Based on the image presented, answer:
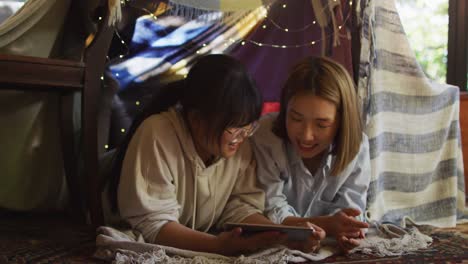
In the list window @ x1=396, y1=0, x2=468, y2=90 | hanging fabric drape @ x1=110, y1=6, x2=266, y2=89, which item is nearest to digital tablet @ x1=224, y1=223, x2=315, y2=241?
hanging fabric drape @ x1=110, y1=6, x2=266, y2=89

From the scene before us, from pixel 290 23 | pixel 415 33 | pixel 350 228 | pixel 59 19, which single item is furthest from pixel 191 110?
pixel 415 33

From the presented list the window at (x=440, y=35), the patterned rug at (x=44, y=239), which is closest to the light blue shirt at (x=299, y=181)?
the patterned rug at (x=44, y=239)

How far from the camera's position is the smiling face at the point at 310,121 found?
1111mm

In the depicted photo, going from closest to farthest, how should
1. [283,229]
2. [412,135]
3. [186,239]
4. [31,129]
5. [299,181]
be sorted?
[283,229], [186,239], [299,181], [31,129], [412,135]

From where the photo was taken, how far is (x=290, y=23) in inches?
65.1

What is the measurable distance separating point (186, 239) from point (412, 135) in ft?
2.75

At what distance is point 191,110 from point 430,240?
61 centimetres

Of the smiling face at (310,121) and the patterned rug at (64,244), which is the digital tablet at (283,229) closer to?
the patterned rug at (64,244)

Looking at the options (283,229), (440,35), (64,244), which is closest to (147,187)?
(64,244)

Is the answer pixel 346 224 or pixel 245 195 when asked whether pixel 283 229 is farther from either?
pixel 245 195

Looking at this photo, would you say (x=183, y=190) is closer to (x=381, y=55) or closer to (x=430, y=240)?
(x=430, y=240)

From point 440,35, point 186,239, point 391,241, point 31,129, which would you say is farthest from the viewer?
point 440,35

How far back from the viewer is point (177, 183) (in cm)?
115

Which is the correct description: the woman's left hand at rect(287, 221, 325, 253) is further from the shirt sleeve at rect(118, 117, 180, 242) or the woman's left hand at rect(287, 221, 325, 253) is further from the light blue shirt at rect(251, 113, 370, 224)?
the shirt sleeve at rect(118, 117, 180, 242)
